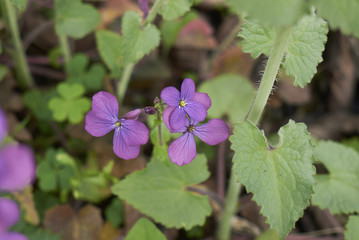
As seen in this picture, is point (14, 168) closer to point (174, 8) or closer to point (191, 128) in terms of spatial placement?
point (191, 128)

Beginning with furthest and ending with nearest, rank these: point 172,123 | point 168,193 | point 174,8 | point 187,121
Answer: point 168,193 < point 174,8 < point 187,121 < point 172,123

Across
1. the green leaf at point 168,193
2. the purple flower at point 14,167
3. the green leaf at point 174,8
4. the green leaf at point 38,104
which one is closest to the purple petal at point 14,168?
the purple flower at point 14,167

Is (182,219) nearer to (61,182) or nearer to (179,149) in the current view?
(179,149)

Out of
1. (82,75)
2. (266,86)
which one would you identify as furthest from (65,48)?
(266,86)

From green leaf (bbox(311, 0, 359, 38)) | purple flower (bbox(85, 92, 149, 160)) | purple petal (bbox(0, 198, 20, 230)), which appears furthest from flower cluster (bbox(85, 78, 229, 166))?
purple petal (bbox(0, 198, 20, 230))

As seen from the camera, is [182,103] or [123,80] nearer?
[182,103]

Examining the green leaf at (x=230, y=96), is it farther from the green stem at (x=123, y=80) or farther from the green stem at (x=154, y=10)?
the green stem at (x=154, y=10)

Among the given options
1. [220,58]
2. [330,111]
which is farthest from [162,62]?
[330,111]

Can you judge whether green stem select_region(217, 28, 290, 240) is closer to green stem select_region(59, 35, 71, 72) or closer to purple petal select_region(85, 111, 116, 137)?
purple petal select_region(85, 111, 116, 137)
